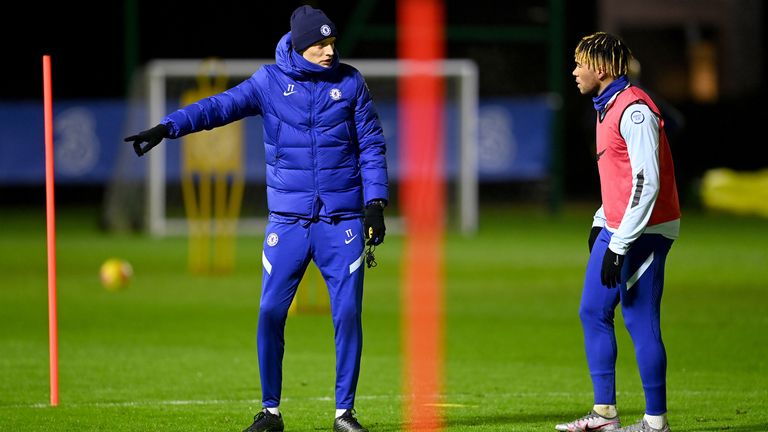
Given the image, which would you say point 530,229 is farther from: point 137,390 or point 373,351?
point 137,390

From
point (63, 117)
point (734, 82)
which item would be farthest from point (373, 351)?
point (734, 82)

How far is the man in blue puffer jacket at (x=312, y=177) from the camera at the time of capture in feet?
25.1

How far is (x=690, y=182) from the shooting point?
30.8 meters

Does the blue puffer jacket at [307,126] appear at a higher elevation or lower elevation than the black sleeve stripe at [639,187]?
higher

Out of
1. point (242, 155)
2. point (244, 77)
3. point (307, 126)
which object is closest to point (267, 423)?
point (307, 126)

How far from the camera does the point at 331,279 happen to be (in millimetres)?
7785

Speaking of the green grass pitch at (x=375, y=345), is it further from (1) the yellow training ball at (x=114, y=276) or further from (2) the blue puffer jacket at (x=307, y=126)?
(2) the blue puffer jacket at (x=307, y=126)

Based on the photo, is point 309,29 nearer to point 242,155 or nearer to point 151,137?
point 151,137

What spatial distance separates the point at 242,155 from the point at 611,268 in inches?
661

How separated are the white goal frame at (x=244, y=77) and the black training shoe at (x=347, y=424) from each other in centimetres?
1494

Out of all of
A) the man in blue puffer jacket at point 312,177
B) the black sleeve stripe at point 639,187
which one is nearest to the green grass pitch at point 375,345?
the man in blue puffer jacket at point 312,177

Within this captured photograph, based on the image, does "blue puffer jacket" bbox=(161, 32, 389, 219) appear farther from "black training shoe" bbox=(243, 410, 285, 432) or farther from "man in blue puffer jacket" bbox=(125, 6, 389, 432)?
"black training shoe" bbox=(243, 410, 285, 432)

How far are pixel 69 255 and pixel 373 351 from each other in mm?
9259

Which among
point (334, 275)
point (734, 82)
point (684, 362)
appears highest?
point (734, 82)
